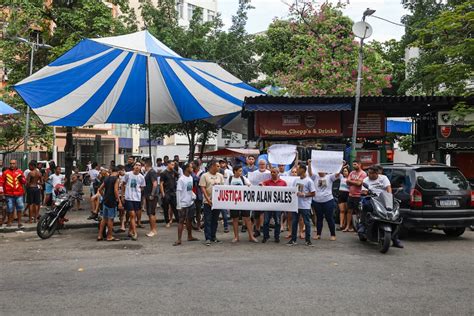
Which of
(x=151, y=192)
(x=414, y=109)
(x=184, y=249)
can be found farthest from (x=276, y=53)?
(x=184, y=249)

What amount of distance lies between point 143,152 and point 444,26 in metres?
44.0

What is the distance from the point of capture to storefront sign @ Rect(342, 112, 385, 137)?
57.8 feet

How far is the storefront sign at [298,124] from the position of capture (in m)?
17.2

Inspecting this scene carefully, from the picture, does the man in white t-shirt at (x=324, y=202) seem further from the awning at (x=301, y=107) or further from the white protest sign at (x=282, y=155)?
the awning at (x=301, y=107)

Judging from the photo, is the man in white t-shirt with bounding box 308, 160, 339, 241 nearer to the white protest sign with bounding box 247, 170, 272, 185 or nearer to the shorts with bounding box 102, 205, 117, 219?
the white protest sign with bounding box 247, 170, 272, 185

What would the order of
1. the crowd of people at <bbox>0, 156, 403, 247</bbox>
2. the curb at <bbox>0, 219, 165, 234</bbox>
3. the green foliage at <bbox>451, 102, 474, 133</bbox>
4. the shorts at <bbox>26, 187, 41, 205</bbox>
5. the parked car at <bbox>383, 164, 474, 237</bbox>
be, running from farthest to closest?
the green foliage at <bbox>451, 102, 474, 133</bbox>, the shorts at <bbox>26, 187, 41, 205</bbox>, the curb at <bbox>0, 219, 165, 234</bbox>, the crowd of people at <bbox>0, 156, 403, 247</bbox>, the parked car at <bbox>383, 164, 474, 237</bbox>

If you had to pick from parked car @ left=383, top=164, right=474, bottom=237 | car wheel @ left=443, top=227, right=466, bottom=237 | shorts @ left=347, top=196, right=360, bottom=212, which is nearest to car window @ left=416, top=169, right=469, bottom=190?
parked car @ left=383, top=164, right=474, bottom=237

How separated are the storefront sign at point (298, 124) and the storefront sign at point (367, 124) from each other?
37 centimetres

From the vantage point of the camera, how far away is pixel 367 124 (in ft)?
57.9

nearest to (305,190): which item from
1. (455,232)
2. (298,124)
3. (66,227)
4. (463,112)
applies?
(455,232)

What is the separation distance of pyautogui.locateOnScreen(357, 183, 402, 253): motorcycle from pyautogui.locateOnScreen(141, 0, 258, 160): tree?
1580 centimetres

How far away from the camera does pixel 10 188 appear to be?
13492 millimetres

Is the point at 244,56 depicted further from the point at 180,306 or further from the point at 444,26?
the point at 180,306

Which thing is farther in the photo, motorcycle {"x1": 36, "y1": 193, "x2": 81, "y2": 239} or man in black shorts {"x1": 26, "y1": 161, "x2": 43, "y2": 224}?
man in black shorts {"x1": 26, "y1": 161, "x2": 43, "y2": 224}
